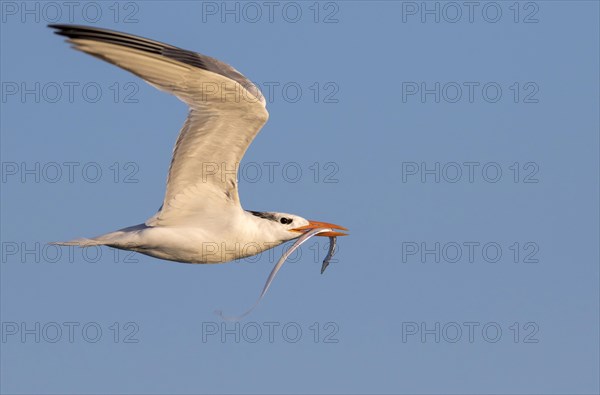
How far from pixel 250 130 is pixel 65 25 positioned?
10.4 ft

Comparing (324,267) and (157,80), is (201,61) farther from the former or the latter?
(324,267)

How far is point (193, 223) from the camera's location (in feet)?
57.7

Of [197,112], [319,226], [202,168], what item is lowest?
[319,226]

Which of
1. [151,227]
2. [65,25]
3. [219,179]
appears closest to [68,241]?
[151,227]

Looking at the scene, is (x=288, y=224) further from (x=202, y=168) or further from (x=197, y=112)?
(x=197, y=112)

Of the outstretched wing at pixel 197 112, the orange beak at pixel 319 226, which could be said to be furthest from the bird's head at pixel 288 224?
the outstretched wing at pixel 197 112

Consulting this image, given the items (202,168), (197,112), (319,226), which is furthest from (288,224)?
(197,112)

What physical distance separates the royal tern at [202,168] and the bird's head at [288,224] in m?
0.02

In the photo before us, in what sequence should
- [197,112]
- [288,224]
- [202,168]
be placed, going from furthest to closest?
[288,224] < [202,168] < [197,112]

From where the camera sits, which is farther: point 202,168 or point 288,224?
point 288,224

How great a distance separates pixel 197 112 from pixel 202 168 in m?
1.00

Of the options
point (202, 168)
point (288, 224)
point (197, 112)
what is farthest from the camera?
point (288, 224)

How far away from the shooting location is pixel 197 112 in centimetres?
1650

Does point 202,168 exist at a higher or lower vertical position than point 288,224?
higher
